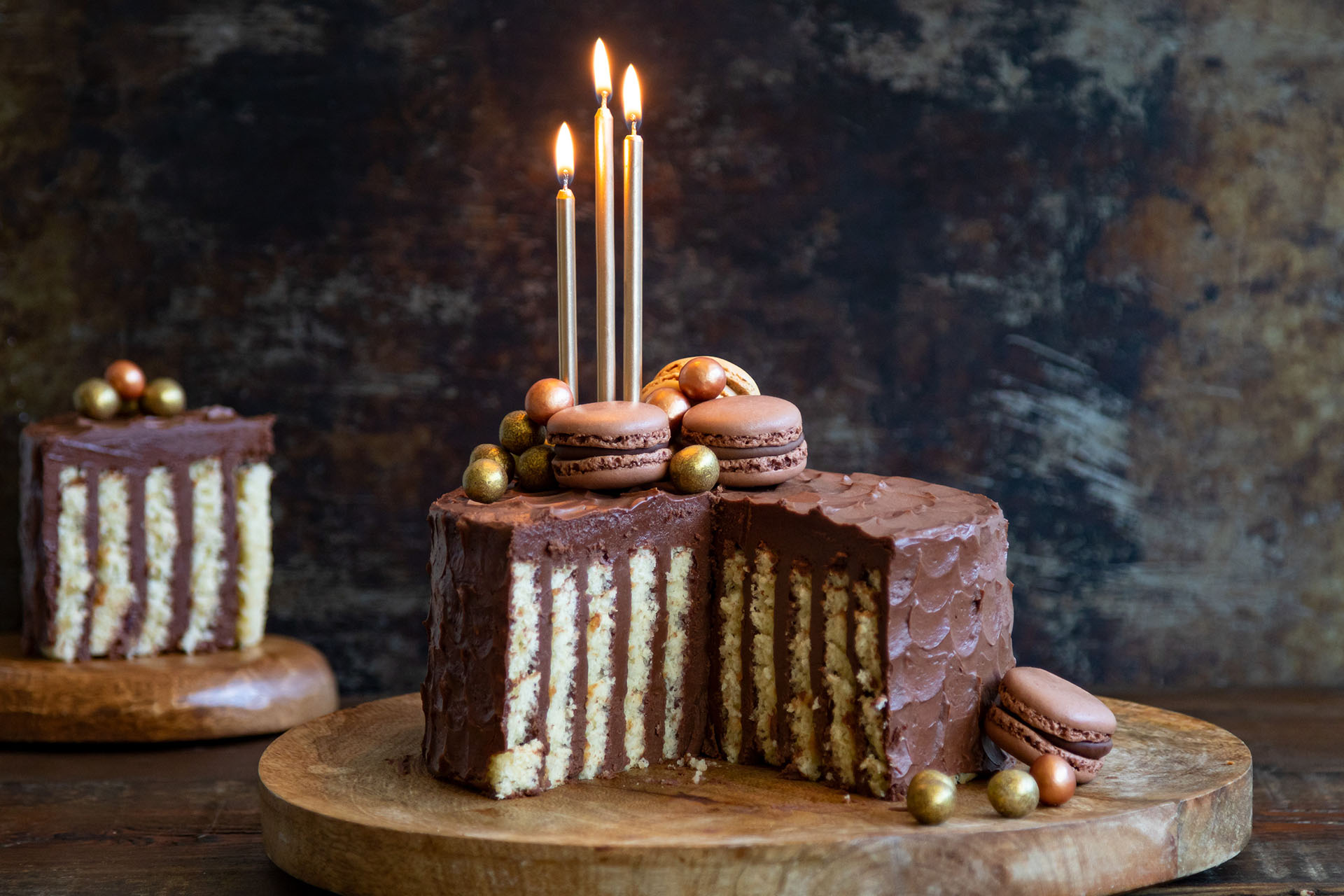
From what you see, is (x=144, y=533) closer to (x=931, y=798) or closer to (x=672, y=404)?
(x=672, y=404)

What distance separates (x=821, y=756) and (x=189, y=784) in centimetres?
118

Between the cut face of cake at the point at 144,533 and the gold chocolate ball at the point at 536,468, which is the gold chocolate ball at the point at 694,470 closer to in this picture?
the gold chocolate ball at the point at 536,468

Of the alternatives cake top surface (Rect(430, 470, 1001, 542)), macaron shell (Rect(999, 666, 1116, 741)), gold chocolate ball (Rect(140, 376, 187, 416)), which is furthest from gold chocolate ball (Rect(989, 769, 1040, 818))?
gold chocolate ball (Rect(140, 376, 187, 416))

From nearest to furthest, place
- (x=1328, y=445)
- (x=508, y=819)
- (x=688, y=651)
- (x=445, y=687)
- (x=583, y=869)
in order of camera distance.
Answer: (x=583, y=869) → (x=508, y=819) → (x=445, y=687) → (x=688, y=651) → (x=1328, y=445)

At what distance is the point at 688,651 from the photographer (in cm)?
233

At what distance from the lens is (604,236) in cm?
232

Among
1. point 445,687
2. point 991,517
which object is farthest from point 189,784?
point 991,517

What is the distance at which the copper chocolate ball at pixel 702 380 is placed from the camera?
2396 millimetres

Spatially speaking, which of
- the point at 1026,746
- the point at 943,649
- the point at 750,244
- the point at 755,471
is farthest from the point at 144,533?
the point at 1026,746

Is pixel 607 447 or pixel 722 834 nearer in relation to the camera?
pixel 722 834

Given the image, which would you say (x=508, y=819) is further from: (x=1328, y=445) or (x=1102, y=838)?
(x=1328, y=445)

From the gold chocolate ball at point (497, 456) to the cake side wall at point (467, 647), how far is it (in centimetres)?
14

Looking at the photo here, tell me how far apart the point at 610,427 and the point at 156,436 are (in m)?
1.23

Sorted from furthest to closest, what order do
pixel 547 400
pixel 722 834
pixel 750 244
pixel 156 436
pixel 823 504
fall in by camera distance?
pixel 750 244
pixel 156 436
pixel 547 400
pixel 823 504
pixel 722 834
